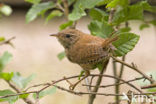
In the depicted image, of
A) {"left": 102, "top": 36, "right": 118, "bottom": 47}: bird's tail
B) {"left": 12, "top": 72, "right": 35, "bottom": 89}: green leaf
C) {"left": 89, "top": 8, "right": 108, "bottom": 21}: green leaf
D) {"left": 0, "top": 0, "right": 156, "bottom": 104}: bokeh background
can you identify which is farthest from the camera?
{"left": 0, "top": 0, "right": 156, "bottom": 104}: bokeh background

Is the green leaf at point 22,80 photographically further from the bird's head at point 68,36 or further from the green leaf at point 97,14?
the green leaf at point 97,14

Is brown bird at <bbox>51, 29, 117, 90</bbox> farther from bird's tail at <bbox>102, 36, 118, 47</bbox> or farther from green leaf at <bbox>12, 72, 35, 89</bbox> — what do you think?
green leaf at <bbox>12, 72, 35, 89</bbox>

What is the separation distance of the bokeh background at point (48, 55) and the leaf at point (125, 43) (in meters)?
2.34

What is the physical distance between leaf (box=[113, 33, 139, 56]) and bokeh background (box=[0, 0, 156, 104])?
92.3 inches

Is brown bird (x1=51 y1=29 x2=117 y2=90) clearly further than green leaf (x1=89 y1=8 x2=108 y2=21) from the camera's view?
No

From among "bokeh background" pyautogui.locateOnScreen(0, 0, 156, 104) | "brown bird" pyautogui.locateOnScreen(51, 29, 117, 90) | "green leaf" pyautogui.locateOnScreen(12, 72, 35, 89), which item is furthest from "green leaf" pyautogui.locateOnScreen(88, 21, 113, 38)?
"bokeh background" pyautogui.locateOnScreen(0, 0, 156, 104)

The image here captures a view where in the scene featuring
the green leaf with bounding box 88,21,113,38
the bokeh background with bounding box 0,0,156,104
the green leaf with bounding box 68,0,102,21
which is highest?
the bokeh background with bounding box 0,0,156,104

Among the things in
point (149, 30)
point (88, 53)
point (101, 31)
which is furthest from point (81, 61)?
point (149, 30)

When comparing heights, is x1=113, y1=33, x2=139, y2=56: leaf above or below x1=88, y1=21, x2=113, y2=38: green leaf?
below

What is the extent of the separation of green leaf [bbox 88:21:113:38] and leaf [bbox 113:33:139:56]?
10cm

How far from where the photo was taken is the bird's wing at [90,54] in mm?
1146

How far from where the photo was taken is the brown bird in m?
1.14

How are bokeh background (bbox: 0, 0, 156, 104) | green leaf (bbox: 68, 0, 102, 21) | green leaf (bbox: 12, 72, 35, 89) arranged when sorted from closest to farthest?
green leaf (bbox: 68, 0, 102, 21), green leaf (bbox: 12, 72, 35, 89), bokeh background (bbox: 0, 0, 156, 104)

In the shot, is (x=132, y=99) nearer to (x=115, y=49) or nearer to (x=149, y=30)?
(x=115, y=49)
